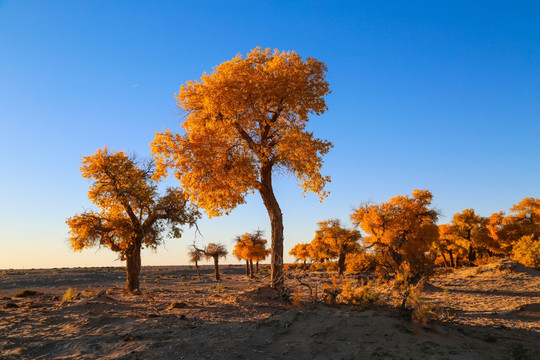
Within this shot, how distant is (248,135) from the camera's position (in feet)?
57.9

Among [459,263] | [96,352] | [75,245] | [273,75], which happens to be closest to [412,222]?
[273,75]

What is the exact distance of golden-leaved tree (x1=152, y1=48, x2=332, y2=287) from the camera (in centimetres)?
1656

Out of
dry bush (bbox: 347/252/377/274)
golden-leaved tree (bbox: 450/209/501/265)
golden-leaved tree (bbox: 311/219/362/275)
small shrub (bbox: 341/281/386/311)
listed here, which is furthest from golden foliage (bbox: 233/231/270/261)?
small shrub (bbox: 341/281/386/311)

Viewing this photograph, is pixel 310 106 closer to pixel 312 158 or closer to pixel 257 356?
pixel 312 158

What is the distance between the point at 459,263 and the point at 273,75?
5486 centimetres

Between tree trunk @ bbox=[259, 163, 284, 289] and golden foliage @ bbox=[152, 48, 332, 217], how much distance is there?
0.29m

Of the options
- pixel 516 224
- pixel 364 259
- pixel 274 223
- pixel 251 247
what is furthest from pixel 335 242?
pixel 274 223

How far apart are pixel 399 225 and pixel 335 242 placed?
19.2m

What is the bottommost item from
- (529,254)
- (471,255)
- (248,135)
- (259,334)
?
(471,255)

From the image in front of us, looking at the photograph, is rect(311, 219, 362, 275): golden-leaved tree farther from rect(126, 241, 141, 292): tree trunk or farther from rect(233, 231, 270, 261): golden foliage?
rect(126, 241, 141, 292): tree trunk

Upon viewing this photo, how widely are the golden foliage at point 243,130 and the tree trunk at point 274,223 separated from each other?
0.29m

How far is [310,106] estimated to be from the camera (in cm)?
1705

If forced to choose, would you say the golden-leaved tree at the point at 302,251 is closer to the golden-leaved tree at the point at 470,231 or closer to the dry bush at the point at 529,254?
the golden-leaved tree at the point at 470,231

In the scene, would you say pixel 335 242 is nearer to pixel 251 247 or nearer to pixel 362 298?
pixel 251 247
